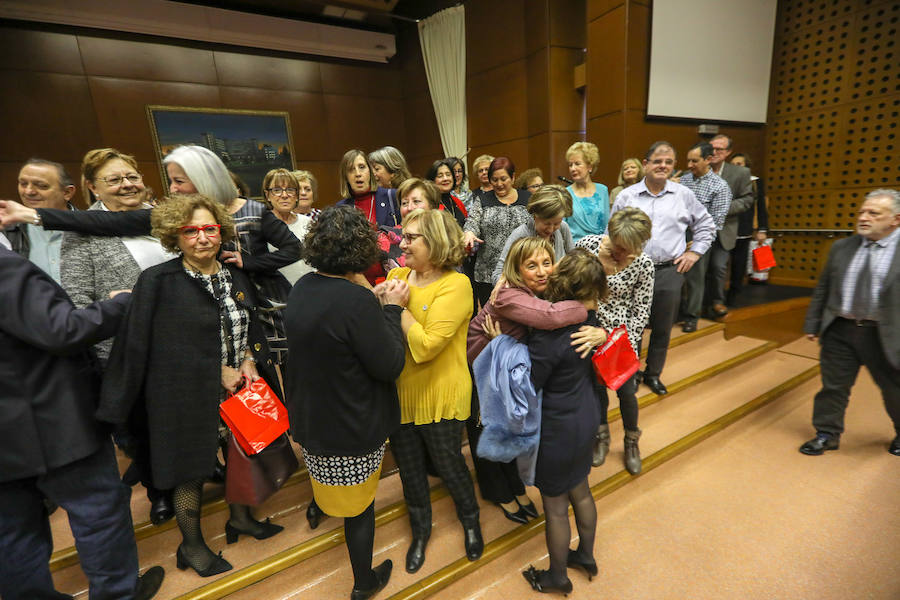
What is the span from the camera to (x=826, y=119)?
477cm

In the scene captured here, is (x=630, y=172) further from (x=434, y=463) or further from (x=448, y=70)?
(x=448, y=70)

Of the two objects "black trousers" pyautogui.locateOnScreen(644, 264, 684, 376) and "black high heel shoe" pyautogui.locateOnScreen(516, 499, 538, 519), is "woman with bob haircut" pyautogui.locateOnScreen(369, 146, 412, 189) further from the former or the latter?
"black high heel shoe" pyautogui.locateOnScreen(516, 499, 538, 519)

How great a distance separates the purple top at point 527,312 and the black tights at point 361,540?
0.85 meters

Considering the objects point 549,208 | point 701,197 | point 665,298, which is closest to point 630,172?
point 701,197

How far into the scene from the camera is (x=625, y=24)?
3992 millimetres

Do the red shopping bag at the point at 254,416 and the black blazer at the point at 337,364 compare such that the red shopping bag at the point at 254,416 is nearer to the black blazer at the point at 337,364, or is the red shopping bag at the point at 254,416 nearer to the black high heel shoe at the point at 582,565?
the black blazer at the point at 337,364

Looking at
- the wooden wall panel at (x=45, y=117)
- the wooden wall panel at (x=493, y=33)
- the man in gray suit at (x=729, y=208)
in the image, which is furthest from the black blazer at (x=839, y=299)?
the wooden wall panel at (x=45, y=117)

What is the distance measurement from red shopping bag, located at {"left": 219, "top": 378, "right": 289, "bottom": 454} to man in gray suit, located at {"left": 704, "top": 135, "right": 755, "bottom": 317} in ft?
13.1

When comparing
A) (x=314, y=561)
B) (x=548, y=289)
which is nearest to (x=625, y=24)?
(x=548, y=289)

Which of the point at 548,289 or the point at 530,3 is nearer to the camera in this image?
the point at 548,289

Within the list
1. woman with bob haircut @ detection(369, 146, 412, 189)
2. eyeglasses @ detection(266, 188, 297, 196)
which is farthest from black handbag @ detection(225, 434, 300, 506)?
woman with bob haircut @ detection(369, 146, 412, 189)

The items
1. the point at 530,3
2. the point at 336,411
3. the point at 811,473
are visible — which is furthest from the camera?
the point at 530,3

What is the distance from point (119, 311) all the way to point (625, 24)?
4.86m

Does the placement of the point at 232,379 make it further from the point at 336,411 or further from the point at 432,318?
the point at 432,318
